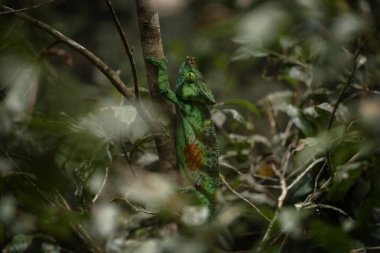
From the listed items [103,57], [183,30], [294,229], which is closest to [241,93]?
[183,30]

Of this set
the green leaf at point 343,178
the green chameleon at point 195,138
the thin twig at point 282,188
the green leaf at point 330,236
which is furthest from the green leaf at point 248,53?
the green leaf at point 330,236

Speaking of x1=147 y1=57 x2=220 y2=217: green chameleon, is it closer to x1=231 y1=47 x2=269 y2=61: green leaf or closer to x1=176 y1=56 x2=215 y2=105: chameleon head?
x1=176 y1=56 x2=215 y2=105: chameleon head

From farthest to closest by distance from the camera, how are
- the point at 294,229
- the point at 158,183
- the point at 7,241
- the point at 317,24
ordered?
1. the point at 317,24
2. the point at 7,241
3. the point at 294,229
4. the point at 158,183

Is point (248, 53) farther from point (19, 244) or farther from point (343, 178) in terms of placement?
point (19, 244)

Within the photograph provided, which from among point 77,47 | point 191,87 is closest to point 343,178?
point 191,87

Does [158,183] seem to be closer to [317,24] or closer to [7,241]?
[7,241]

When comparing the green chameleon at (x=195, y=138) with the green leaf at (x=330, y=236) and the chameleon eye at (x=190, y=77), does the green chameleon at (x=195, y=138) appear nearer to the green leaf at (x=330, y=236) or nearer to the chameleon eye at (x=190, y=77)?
the chameleon eye at (x=190, y=77)

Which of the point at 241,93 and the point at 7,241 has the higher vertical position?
the point at 7,241

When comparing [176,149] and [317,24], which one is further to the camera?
[317,24]
